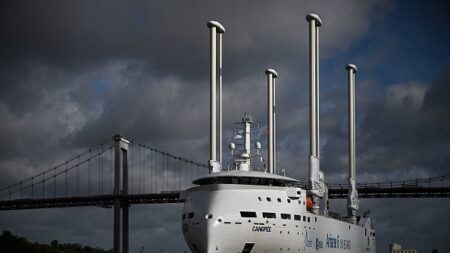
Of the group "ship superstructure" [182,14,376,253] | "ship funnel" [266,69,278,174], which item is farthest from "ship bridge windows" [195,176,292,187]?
"ship funnel" [266,69,278,174]

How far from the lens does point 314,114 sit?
57.2 m

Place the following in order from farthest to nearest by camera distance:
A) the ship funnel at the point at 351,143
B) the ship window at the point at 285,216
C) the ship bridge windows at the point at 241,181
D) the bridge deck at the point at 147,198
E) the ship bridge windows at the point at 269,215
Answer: the bridge deck at the point at 147,198
the ship funnel at the point at 351,143
the ship bridge windows at the point at 241,181
the ship window at the point at 285,216
the ship bridge windows at the point at 269,215

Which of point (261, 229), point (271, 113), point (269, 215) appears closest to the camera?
point (261, 229)

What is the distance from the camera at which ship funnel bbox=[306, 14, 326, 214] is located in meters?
54.5

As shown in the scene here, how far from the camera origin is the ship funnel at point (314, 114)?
2147 inches

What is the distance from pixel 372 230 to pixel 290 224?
32559 mm

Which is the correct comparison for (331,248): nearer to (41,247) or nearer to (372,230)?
(372,230)

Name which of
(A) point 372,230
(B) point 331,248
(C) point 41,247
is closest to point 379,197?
(A) point 372,230

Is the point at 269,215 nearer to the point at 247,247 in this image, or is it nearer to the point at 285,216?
the point at 285,216

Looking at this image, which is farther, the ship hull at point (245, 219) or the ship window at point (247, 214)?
→ the ship window at point (247, 214)

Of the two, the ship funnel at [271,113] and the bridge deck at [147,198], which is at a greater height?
the ship funnel at [271,113]

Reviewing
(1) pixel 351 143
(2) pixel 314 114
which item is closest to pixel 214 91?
(2) pixel 314 114

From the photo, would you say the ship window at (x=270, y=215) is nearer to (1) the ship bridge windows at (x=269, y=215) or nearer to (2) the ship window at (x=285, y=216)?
(1) the ship bridge windows at (x=269, y=215)

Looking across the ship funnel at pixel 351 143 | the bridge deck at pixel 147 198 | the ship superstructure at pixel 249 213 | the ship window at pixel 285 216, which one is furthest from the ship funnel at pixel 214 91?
the bridge deck at pixel 147 198
